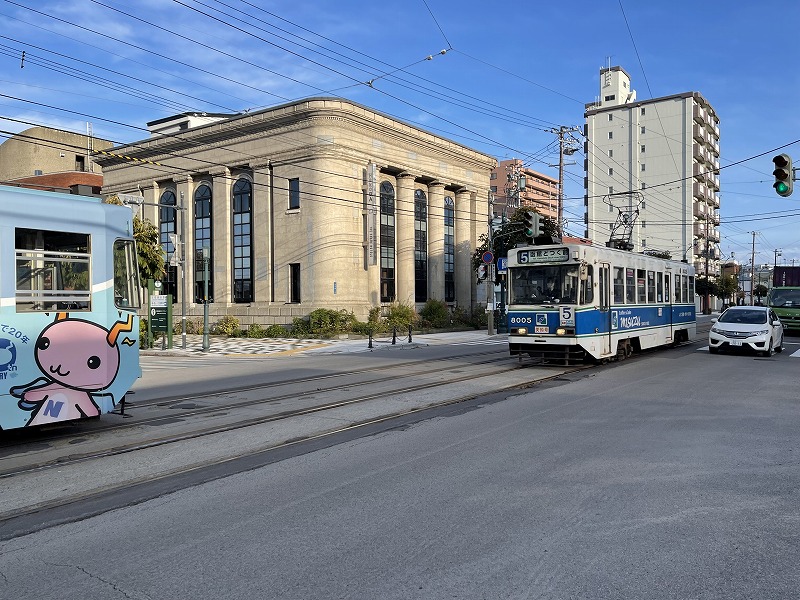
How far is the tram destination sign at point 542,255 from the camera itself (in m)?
16.5

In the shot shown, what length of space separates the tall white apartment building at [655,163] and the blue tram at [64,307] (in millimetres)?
75028

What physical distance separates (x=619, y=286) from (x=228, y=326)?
25773mm

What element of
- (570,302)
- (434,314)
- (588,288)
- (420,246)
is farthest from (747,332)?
(420,246)

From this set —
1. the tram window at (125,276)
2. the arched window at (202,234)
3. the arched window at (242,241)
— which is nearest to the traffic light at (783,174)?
the tram window at (125,276)

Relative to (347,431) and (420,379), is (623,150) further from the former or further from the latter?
(347,431)

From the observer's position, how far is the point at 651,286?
68.9 feet

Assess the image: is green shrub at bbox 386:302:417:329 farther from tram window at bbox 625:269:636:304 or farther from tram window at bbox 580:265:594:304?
tram window at bbox 580:265:594:304

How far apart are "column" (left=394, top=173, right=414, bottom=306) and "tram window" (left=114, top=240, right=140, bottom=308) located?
3195 centimetres

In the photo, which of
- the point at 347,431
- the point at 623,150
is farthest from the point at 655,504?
the point at 623,150

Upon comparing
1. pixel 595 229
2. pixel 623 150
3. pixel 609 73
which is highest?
pixel 609 73

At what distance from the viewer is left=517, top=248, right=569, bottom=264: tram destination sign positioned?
16.5 m

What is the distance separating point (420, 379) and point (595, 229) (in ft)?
250

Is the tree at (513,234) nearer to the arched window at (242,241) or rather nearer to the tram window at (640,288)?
the arched window at (242,241)

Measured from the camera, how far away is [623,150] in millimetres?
83188
